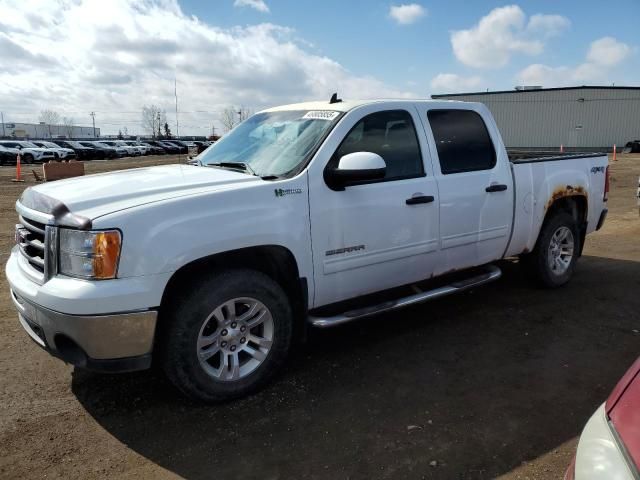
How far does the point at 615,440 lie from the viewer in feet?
5.33

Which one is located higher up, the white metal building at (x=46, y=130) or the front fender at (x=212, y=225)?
Result: the white metal building at (x=46, y=130)

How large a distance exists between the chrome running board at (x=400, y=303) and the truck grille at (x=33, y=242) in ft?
5.84

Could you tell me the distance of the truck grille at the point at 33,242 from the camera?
3.18 metres

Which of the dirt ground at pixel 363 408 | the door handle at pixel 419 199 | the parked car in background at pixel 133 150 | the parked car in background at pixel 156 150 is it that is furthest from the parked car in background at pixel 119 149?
the door handle at pixel 419 199

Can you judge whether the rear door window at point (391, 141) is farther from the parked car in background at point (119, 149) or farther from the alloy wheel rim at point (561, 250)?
the parked car in background at point (119, 149)

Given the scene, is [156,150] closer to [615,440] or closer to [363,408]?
Result: [363,408]

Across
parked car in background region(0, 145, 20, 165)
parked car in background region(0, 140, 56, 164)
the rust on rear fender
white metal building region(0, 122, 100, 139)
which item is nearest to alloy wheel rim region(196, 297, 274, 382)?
the rust on rear fender

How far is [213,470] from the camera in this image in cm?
277

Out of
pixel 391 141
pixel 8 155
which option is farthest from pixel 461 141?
pixel 8 155

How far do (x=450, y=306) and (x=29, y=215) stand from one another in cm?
381

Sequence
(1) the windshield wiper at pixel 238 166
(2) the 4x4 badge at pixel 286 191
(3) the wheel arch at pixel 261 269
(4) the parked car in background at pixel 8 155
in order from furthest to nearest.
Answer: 1. (4) the parked car in background at pixel 8 155
2. (1) the windshield wiper at pixel 238 166
3. (2) the 4x4 badge at pixel 286 191
4. (3) the wheel arch at pixel 261 269

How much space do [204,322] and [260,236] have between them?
0.63 metres

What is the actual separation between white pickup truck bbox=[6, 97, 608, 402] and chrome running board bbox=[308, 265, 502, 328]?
0.06 feet

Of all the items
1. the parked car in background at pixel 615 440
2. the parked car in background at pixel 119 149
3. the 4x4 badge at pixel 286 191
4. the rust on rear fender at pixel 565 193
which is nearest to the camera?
the parked car in background at pixel 615 440
